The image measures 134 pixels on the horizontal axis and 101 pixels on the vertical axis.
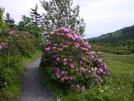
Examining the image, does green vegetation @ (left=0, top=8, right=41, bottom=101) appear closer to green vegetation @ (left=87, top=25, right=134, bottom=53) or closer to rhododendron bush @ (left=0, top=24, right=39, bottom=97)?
rhododendron bush @ (left=0, top=24, right=39, bottom=97)

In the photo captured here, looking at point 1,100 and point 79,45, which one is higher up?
point 79,45

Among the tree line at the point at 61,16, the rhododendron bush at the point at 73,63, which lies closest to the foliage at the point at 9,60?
the rhododendron bush at the point at 73,63

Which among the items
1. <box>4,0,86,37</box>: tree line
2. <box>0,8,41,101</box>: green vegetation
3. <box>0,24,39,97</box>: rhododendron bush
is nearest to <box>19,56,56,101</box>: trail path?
<box>0,8,41,101</box>: green vegetation

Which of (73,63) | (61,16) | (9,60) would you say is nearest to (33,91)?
(9,60)

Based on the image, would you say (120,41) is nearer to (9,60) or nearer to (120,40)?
(120,40)

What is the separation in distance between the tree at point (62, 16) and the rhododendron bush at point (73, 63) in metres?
4.18

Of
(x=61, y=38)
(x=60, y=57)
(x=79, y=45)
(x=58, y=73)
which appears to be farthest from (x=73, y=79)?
(x=61, y=38)

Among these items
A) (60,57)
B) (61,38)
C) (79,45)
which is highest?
(61,38)

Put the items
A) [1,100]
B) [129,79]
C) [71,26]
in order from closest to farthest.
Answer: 1. [1,100]
2. [129,79]
3. [71,26]

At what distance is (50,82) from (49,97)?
1099mm

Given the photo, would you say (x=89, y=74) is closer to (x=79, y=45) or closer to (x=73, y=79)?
(x=73, y=79)

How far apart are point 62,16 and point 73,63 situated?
18.8 feet

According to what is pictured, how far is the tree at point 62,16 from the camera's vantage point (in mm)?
9742

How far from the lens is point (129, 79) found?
22.6 feet
